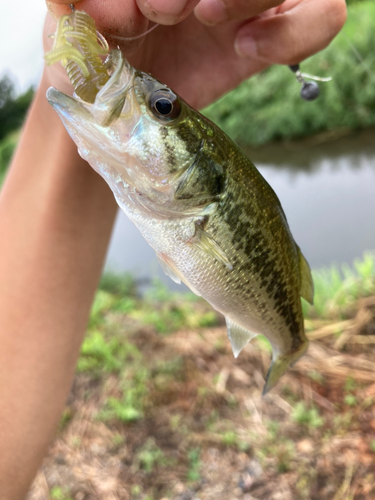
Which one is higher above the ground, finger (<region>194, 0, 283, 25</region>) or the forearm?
finger (<region>194, 0, 283, 25</region>)

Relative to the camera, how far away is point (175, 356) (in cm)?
361

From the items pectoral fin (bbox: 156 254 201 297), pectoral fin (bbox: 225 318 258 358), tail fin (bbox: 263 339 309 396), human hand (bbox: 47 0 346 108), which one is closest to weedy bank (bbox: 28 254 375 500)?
tail fin (bbox: 263 339 309 396)

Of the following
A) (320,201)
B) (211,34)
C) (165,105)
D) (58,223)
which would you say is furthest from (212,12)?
(320,201)

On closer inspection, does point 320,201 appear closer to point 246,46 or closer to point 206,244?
point 246,46

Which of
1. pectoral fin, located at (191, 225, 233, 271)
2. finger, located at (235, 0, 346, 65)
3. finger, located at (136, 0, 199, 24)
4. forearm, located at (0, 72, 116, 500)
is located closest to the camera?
finger, located at (136, 0, 199, 24)

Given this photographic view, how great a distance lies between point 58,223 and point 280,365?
1.26 metres

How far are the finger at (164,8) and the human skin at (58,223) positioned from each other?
0.59m

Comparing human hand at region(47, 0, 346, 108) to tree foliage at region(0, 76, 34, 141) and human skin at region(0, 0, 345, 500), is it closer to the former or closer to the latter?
human skin at region(0, 0, 345, 500)

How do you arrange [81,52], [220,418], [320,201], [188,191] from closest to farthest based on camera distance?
[81,52]
[188,191]
[220,418]
[320,201]

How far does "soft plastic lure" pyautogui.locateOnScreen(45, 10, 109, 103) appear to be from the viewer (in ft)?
2.92

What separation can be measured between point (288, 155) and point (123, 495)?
8.81 metres

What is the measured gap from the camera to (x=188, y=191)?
116cm

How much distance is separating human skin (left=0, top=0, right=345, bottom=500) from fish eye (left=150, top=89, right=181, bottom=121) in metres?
0.65

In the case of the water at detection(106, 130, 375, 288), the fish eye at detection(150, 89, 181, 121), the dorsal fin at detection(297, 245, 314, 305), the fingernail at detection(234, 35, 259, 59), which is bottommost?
the water at detection(106, 130, 375, 288)
